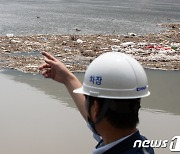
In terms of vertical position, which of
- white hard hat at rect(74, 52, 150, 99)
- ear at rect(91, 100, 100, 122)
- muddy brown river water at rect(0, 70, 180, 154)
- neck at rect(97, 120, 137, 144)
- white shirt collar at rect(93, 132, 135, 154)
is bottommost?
muddy brown river water at rect(0, 70, 180, 154)

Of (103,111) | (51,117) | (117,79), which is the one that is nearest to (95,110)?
(103,111)

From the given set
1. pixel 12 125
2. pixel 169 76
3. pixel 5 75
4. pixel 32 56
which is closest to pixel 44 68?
pixel 12 125

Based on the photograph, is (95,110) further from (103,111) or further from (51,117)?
(51,117)

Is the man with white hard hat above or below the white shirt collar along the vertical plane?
above

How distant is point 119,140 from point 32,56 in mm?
10333

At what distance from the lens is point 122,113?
1.68 meters

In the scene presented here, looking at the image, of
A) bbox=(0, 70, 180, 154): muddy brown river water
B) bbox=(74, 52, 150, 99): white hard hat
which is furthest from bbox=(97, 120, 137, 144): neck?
bbox=(0, 70, 180, 154): muddy brown river water

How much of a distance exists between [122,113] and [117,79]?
162 mm

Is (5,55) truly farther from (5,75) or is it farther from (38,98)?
(38,98)

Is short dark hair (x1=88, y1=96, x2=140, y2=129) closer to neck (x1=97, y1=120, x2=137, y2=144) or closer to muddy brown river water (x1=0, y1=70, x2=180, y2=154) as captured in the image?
neck (x1=97, y1=120, x2=137, y2=144)

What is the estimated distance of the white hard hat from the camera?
174 centimetres

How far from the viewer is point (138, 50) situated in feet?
43.8

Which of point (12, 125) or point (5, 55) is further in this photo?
point (5, 55)

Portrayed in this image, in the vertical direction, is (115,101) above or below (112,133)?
above
